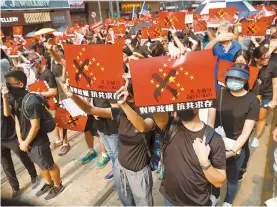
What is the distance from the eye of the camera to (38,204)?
391cm

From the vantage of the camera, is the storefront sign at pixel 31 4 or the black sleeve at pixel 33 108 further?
the storefront sign at pixel 31 4

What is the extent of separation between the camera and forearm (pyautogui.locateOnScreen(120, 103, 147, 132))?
211 centimetres

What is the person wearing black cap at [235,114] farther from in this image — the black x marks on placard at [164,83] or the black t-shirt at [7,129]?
the black t-shirt at [7,129]

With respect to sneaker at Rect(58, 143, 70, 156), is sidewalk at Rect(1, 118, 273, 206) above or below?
below

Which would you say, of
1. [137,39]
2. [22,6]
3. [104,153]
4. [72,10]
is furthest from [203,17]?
[72,10]

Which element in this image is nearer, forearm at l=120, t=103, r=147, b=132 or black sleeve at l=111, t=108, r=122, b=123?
forearm at l=120, t=103, r=147, b=132

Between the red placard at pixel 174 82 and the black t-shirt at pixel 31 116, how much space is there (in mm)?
1922

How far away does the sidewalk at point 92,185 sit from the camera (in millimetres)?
3749

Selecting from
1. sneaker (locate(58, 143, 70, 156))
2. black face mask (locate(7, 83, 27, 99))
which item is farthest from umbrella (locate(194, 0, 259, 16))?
black face mask (locate(7, 83, 27, 99))

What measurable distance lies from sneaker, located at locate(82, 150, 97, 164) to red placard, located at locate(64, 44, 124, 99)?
9.12 ft

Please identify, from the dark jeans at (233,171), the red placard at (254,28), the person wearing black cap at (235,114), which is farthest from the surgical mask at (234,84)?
the red placard at (254,28)

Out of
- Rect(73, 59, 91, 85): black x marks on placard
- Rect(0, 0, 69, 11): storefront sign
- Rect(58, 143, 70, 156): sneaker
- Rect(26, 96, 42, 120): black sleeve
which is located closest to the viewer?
Rect(73, 59, 91, 85): black x marks on placard

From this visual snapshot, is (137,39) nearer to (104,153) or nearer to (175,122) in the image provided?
(104,153)

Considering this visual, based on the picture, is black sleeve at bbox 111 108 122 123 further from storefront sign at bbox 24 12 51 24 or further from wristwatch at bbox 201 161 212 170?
storefront sign at bbox 24 12 51 24
